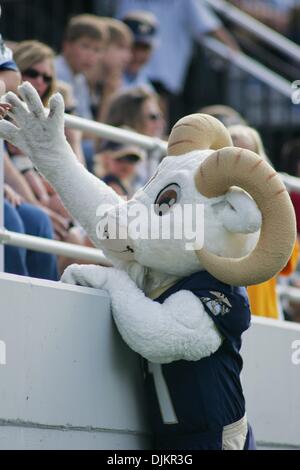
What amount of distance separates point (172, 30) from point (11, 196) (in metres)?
4.42

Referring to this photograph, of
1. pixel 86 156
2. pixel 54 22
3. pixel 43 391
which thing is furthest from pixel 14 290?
pixel 54 22

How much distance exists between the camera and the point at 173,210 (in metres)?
4.43

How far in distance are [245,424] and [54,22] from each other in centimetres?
598

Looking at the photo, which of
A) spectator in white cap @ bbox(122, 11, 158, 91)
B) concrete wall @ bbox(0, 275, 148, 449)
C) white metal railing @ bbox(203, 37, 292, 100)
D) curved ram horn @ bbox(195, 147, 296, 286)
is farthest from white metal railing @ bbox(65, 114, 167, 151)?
white metal railing @ bbox(203, 37, 292, 100)

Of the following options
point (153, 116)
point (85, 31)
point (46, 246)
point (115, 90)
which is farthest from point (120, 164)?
point (46, 246)

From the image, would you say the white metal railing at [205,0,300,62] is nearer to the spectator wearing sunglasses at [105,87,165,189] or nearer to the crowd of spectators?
the crowd of spectators

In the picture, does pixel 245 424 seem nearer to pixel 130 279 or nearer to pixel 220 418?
pixel 220 418

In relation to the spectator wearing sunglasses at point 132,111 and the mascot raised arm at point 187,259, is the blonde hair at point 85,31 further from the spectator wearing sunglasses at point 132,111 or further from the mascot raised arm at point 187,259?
the mascot raised arm at point 187,259

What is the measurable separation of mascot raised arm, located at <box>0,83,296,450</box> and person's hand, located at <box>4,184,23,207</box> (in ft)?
2.89

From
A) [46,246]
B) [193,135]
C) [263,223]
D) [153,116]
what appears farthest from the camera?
[153,116]

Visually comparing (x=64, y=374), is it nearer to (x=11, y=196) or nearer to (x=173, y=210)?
(x=173, y=210)

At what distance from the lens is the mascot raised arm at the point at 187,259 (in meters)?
4.29

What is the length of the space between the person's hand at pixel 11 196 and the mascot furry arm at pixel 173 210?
868 mm

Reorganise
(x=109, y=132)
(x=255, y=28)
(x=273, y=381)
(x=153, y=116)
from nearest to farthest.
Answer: (x=273, y=381), (x=109, y=132), (x=153, y=116), (x=255, y=28)
